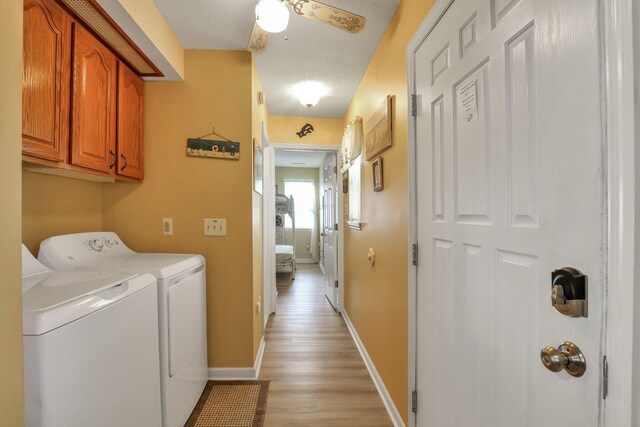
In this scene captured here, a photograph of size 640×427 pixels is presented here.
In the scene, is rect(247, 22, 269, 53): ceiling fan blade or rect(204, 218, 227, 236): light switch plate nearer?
rect(247, 22, 269, 53): ceiling fan blade

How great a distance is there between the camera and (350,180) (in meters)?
3.26

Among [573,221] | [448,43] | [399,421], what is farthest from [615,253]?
[399,421]

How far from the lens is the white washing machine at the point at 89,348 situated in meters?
0.88

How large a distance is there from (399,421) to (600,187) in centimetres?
167

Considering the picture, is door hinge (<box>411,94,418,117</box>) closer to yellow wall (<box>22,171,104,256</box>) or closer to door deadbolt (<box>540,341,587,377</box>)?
door deadbolt (<box>540,341,587,377</box>)

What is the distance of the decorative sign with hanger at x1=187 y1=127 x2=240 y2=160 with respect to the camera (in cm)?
222

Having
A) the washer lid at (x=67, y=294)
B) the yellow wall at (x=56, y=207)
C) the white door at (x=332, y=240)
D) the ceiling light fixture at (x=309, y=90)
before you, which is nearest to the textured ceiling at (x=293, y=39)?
the ceiling light fixture at (x=309, y=90)

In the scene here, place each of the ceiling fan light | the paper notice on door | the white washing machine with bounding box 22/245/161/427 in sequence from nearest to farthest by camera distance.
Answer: the white washing machine with bounding box 22/245/161/427, the paper notice on door, the ceiling fan light

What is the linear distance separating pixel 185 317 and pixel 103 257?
64cm

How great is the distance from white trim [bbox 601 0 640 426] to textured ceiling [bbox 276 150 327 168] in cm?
521

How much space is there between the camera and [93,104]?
64.3 inches

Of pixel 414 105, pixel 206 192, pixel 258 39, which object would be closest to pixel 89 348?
pixel 206 192

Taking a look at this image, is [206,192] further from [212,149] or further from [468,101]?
[468,101]

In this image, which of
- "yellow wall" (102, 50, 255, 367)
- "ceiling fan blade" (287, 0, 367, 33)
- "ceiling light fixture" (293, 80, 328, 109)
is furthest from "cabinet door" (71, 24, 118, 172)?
"ceiling light fixture" (293, 80, 328, 109)
